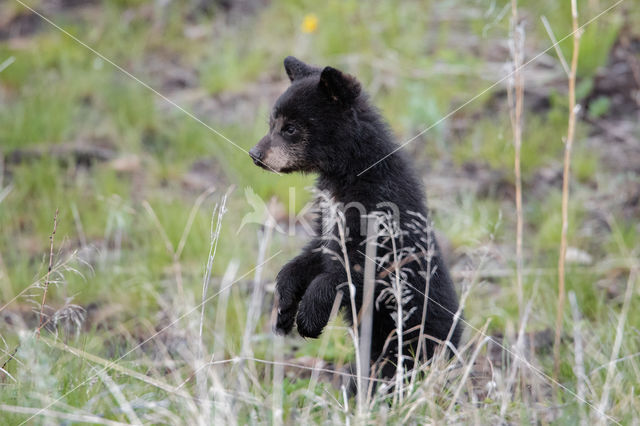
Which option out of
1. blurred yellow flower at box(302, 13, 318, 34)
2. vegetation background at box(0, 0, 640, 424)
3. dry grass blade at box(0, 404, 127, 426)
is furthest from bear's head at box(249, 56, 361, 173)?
blurred yellow flower at box(302, 13, 318, 34)

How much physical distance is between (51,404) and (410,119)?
438 centimetres

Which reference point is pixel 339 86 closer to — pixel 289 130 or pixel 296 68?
pixel 289 130

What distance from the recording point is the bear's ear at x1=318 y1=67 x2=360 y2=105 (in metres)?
3.49

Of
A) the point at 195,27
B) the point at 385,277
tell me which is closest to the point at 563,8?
the point at 195,27

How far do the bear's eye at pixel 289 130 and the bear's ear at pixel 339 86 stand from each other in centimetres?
25

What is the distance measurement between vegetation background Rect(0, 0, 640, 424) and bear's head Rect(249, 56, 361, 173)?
44cm

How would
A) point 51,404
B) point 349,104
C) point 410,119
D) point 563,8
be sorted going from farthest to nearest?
point 563,8 < point 410,119 < point 349,104 < point 51,404

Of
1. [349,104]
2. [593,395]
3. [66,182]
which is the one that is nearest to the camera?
[593,395]

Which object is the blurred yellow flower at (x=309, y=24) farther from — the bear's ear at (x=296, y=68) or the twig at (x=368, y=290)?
the twig at (x=368, y=290)

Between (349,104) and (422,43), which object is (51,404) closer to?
(349,104)

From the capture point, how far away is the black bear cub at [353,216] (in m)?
3.27

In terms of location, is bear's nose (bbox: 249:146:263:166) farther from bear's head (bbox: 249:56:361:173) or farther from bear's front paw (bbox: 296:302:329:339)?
bear's front paw (bbox: 296:302:329:339)

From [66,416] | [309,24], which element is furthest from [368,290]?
[309,24]

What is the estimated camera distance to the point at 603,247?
16.7 feet
